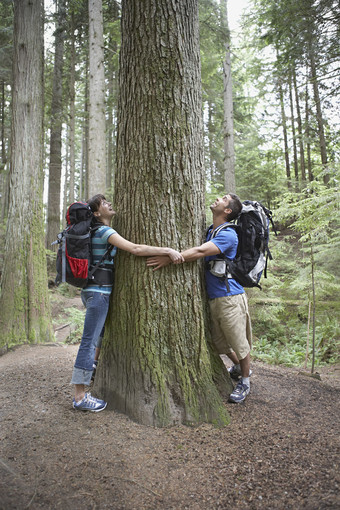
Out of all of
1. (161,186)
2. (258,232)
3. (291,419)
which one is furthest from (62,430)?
(258,232)

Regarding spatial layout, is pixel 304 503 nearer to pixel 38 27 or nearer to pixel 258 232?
pixel 258 232

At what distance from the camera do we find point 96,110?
8766mm

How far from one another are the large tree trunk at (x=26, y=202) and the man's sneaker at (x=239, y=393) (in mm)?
4667

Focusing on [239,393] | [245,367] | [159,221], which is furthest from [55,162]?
[239,393]

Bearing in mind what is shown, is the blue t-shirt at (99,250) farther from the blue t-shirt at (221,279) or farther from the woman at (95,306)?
the blue t-shirt at (221,279)

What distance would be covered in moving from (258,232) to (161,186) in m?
1.31

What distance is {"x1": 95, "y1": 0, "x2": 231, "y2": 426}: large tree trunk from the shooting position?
3053 millimetres

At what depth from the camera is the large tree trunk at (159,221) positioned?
10.0 ft

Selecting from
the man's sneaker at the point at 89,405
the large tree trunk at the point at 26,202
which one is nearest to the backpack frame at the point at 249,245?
the man's sneaker at the point at 89,405

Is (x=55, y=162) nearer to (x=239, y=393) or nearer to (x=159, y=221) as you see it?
(x=159, y=221)

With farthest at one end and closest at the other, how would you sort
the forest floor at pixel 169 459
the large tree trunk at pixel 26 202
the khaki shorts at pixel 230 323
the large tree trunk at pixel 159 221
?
the large tree trunk at pixel 26 202
the khaki shorts at pixel 230 323
the large tree trunk at pixel 159 221
the forest floor at pixel 169 459

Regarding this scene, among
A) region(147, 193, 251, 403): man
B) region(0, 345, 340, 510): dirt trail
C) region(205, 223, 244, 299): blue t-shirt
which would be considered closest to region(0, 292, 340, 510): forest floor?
region(0, 345, 340, 510): dirt trail

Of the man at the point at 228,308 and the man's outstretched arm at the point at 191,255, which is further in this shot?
the man at the point at 228,308

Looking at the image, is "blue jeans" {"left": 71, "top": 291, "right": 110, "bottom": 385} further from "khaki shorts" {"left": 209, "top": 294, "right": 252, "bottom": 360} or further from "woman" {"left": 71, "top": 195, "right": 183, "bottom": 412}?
"khaki shorts" {"left": 209, "top": 294, "right": 252, "bottom": 360}
